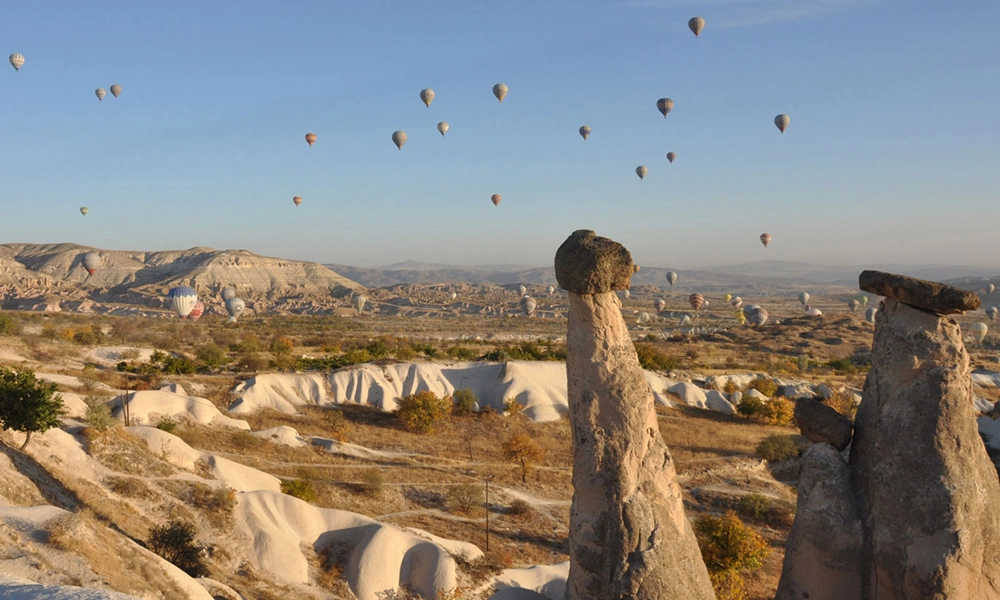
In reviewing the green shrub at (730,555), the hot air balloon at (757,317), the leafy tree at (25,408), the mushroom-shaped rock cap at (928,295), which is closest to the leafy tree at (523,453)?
the green shrub at (730,555)

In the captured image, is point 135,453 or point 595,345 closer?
point 595,345

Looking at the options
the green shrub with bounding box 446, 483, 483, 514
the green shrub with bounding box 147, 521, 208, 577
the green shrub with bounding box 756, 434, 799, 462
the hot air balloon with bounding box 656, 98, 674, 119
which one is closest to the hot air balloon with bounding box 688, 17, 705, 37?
the hot air balloon with bounding box 656, 98, 674, 119

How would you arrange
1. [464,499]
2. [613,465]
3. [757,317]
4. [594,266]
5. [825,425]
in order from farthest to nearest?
[757,317] < [464,499] < [825,425] < [594,266] < [613,465]

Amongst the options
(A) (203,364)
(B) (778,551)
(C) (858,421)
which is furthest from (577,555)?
(A) (203,364)

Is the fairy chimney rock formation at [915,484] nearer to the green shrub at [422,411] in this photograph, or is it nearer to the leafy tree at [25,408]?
the leafy tree at [25,408]

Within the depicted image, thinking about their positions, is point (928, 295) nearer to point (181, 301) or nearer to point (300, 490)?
point (300, 490)

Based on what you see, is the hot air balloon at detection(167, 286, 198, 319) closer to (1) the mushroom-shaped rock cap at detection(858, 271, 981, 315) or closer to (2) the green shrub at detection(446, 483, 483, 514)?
(2) the green shrub at detection(446, 483, 483, 514)

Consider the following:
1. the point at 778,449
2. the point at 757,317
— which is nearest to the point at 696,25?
the point at 778,449

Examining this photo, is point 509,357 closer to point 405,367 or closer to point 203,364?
point 405,367
